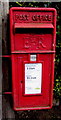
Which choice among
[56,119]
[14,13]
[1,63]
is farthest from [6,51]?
[56,119]

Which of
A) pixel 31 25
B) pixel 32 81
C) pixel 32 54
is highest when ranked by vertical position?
pixel 31 25

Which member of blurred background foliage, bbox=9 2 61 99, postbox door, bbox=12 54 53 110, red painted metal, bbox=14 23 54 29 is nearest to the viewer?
red painted metal, bbox=14 23 54 29

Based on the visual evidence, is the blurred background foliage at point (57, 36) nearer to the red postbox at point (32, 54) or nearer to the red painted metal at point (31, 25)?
the red postbox at point (32, 54)

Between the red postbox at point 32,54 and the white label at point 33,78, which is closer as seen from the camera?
the red postbox at point 32,54

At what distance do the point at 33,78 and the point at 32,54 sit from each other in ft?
0.95

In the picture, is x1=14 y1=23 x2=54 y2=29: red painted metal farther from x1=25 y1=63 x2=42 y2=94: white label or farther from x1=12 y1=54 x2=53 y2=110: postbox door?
x1=25 y1=63 x2=42 y2=94: white label

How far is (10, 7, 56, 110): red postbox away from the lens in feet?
5.72

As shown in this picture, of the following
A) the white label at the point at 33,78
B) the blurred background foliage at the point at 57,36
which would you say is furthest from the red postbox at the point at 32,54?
the blurred background foliage at the point at 57,36

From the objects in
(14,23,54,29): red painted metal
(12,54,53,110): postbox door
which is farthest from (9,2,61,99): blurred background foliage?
(14,23,54,29): red painted metal

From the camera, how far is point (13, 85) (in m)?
1.91

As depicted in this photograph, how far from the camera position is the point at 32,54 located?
1.82m

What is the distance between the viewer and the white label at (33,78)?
73.9 inches

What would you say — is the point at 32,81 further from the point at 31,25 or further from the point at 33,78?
the point at 31,25

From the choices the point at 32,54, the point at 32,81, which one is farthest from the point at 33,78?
the point at 32,54
